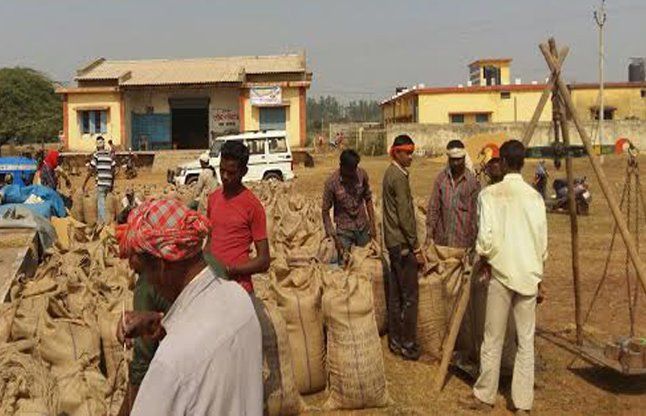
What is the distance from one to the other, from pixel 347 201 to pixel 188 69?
91.2ft

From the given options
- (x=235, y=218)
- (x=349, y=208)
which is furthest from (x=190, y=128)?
(x=235, y=218)

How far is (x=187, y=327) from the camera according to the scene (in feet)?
5.15

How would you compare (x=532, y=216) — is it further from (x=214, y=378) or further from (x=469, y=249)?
(x=214, y=378)

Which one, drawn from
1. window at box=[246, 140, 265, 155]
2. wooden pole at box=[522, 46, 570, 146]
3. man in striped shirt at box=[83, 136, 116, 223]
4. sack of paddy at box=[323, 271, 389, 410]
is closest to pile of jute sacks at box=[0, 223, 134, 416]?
sack of paddy at box=[323, 271, 389, 410]

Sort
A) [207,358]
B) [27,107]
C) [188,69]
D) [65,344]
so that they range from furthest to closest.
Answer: [27,107] < [188,69] < [65,344] < [207,358]

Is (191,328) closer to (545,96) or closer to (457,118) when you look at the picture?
(545,96)

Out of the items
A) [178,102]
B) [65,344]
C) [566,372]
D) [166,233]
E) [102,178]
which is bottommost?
[566,372]

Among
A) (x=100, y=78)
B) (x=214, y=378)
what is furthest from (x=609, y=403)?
(x=100, y=78)

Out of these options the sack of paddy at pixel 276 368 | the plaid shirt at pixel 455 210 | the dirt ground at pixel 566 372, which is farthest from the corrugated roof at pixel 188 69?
the sack of paddy at pixel 276 368

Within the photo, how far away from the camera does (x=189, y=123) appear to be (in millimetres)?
32438

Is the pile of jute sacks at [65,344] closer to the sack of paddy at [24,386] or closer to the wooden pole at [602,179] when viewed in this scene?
the sack of paddy at [24,386]

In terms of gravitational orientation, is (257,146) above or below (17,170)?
above

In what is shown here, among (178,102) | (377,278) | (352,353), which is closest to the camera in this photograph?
(352,353)

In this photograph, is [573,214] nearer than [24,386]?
No
